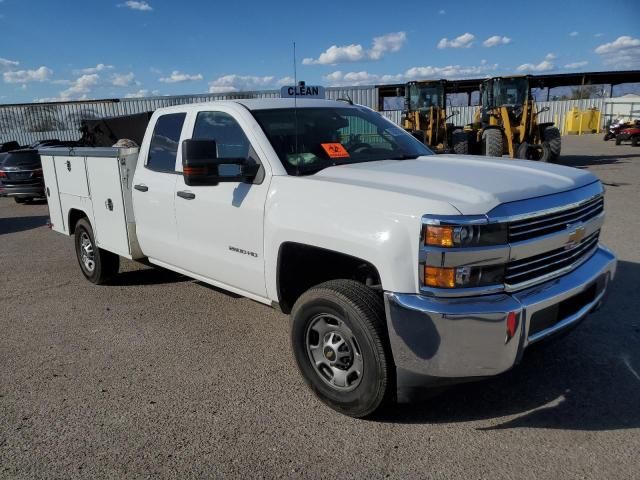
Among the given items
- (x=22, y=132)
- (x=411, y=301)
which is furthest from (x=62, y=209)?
(x=22, y=132)

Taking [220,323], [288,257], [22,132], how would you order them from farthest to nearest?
1. [22,132]
2. [220,323]
3. [288,257]

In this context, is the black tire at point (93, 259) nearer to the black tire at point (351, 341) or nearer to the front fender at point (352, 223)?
the front fender at point (352, 223)

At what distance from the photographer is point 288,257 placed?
3518 millimetres

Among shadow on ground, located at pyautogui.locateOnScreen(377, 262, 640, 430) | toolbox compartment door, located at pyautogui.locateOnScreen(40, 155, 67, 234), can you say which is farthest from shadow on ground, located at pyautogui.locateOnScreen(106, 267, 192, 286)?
shadow on ground, located at pyautogui.locateOnScreen(377, 262, 640, 430)

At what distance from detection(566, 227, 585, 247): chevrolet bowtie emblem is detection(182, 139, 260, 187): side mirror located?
2.04 m

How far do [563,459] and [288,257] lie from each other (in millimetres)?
1967

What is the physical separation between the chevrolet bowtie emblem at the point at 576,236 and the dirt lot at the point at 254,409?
2.09 feet

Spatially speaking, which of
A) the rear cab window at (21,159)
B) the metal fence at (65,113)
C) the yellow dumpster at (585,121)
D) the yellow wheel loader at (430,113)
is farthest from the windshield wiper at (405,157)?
the yellow dumpster at (585,121)

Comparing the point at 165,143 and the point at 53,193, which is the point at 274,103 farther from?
the point at 53,193

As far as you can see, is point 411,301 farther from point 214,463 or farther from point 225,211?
point 225,211

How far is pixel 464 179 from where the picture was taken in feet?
10.1

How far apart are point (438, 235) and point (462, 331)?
0.49 metres

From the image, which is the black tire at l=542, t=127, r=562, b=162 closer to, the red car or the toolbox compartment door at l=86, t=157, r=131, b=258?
the red car

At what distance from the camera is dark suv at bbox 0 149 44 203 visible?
47.4ft
